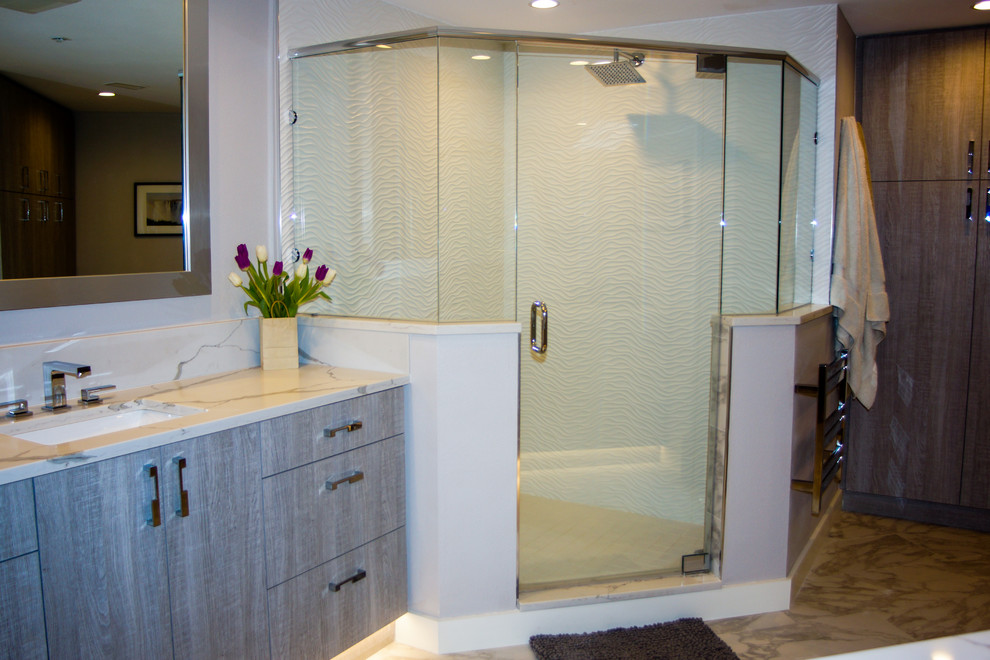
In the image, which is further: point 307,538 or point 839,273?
point 839,273

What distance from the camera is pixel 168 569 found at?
1.58 m

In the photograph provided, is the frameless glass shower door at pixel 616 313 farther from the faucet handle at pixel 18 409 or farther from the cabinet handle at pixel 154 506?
the faucet handle at pixel 18 409

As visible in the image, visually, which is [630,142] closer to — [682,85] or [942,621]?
[682,85]

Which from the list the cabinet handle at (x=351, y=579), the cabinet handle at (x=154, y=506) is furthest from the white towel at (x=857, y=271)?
the cabinet handle at (x=154, y=506)

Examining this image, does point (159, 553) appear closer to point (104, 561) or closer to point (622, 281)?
point (104, 561)

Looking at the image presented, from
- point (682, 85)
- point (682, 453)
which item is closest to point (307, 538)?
point (682, 453)

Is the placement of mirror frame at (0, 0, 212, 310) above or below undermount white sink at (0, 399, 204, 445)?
above

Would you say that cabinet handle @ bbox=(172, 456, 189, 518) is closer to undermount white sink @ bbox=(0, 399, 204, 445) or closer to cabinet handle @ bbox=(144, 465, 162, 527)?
cabinet handle @ bbox=(144, 465, 162, 527)

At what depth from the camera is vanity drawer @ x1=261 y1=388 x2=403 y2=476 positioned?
184 cm

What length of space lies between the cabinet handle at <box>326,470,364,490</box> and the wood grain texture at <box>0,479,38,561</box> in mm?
762

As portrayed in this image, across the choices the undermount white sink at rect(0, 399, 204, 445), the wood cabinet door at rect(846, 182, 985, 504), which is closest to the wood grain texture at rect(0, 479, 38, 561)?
the undermount white sink at rect(0, 399, 204, 445)

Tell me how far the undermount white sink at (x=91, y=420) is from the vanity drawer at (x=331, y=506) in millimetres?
322

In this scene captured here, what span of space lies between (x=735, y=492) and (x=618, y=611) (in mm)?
565

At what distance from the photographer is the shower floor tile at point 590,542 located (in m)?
2.44
